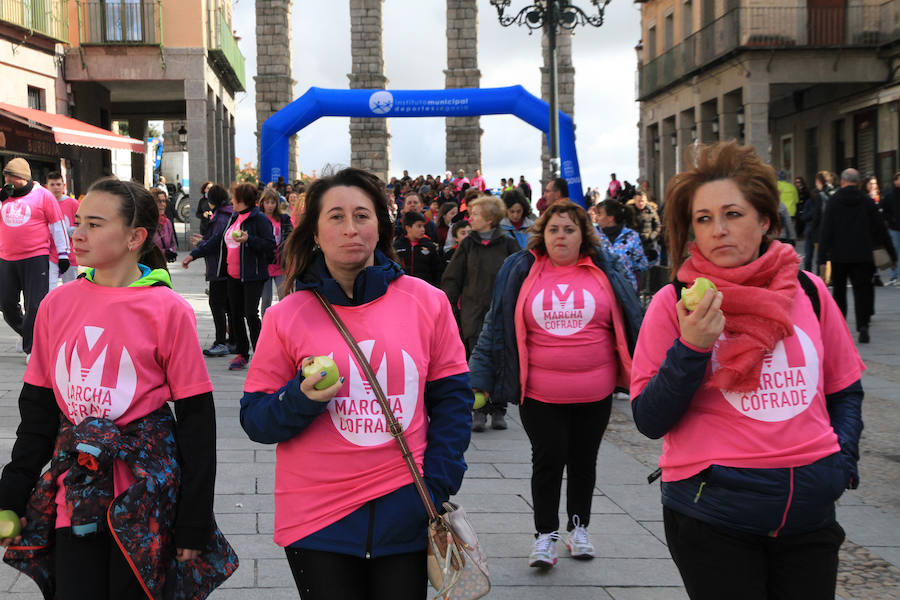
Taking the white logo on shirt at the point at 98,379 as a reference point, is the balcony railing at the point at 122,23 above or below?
above

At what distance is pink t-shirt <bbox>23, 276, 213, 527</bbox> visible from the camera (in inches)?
116

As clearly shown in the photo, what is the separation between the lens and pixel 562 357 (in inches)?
196

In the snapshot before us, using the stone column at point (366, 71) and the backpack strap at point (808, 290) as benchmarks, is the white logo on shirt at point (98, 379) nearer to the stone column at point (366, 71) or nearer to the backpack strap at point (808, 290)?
the backpack strap at point (808, 290)

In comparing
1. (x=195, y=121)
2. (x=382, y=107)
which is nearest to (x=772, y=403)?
(x=382, y=107)

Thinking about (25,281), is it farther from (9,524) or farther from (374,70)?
(374,70)

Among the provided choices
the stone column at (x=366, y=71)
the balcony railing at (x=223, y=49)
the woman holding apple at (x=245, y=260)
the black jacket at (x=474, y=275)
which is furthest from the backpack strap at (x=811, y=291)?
the stone column at (x=366, y=71)

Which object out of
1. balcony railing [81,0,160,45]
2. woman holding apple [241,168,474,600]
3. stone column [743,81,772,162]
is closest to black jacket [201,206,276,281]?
woman holding apple [241,168,474,600]

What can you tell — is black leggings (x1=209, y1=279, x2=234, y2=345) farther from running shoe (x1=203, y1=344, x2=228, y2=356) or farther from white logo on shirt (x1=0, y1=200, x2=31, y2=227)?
white logo on shirt (x1=0, y1=200, x2=31, y2=227)

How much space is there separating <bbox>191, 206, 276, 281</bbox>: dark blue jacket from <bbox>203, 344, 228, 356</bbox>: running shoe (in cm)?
114

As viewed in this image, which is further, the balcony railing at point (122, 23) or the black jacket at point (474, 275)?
the balcony railing at point (122, 23)

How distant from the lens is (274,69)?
48250 millimetres

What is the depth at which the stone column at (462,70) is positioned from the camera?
45.1m

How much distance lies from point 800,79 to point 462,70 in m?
18.5

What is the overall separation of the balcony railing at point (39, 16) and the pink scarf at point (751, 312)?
22981mm
